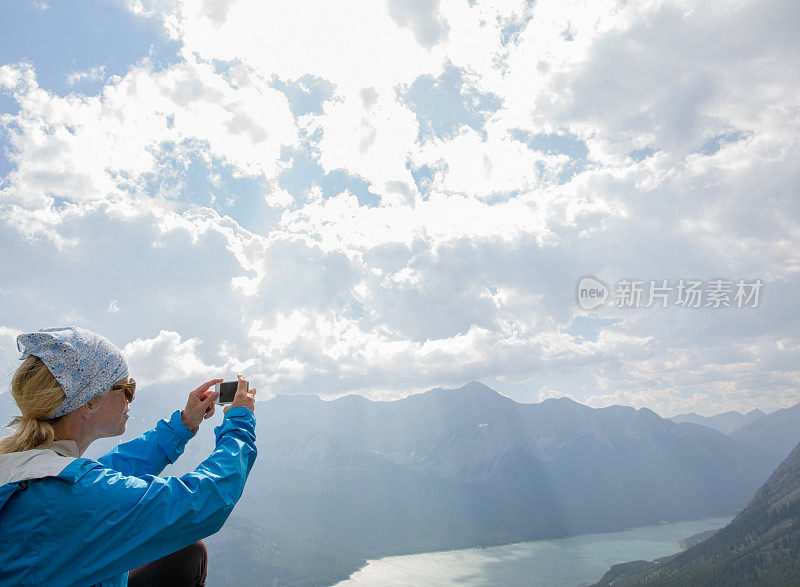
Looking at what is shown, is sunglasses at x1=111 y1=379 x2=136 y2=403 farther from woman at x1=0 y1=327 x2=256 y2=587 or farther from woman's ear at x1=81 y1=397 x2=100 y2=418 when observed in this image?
woman's ear at x1=81 y1=397 x2=100 y2=418

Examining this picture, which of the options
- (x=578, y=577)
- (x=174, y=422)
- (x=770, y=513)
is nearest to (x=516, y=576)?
(x=578, y=577)

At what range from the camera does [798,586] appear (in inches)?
4483

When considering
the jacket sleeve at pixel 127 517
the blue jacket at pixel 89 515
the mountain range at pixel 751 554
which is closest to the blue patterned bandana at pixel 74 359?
the blue jacket at pixel 89 515

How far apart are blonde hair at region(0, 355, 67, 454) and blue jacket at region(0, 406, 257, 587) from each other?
0.35 feet

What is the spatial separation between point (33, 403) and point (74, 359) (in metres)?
0.29

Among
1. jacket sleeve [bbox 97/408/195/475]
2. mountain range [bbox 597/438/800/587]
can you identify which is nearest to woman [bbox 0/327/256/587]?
jacket sleeve [bbox 97/408/195/475]

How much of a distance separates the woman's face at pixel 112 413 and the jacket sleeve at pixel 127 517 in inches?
22.0

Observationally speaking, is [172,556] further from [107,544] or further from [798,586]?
[798,586]

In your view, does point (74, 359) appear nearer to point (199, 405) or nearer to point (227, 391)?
point (227, 391)

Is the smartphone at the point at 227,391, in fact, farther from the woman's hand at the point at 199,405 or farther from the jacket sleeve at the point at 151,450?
the jacket sleeve at the point at 151,450

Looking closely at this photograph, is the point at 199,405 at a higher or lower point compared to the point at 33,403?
higher

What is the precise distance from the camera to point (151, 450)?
3.74m

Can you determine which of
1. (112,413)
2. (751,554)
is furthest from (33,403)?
(751,554)

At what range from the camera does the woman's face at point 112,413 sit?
276cm
